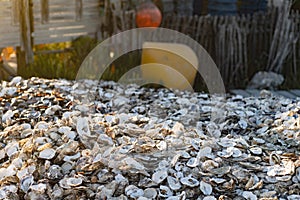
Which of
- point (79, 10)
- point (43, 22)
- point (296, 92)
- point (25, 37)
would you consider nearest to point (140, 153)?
point (296, 92)

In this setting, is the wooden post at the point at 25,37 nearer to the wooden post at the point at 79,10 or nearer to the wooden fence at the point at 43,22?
the wooden fence at the point at 43,22

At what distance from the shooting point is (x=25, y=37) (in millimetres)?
5336

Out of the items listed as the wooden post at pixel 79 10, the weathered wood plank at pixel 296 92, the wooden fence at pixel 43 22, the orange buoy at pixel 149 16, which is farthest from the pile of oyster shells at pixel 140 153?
the wooden post at pixel 79 10

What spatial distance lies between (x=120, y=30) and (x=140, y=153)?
3.92 m

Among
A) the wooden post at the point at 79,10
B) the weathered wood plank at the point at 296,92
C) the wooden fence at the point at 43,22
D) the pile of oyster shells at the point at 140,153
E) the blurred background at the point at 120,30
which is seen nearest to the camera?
the pile of oyster shells at the point at 140,153

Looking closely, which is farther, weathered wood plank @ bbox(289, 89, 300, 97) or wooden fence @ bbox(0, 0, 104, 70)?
wooden fence @ bbox(0, 0, 104, 70)

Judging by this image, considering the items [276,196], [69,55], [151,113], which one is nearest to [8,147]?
[151,113]

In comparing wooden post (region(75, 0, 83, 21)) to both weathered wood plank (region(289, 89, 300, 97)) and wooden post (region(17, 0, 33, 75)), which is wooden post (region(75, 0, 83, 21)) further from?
weathered wood plank (region(289, 89, 300, 97))

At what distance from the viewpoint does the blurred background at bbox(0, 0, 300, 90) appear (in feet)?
17.5

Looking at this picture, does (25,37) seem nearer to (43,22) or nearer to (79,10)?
(43,22)

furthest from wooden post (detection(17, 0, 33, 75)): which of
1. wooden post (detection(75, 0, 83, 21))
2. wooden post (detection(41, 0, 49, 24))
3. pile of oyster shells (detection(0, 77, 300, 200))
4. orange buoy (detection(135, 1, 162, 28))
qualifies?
pile of oyster shells (detection(0, 77, 300, 200))

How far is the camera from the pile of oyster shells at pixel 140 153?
1.85 meters

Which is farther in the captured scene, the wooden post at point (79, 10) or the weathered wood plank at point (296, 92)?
the wooden post at point (79, 10)

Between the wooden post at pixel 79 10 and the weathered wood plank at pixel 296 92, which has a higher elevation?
the wooden post at pixel 79 10
